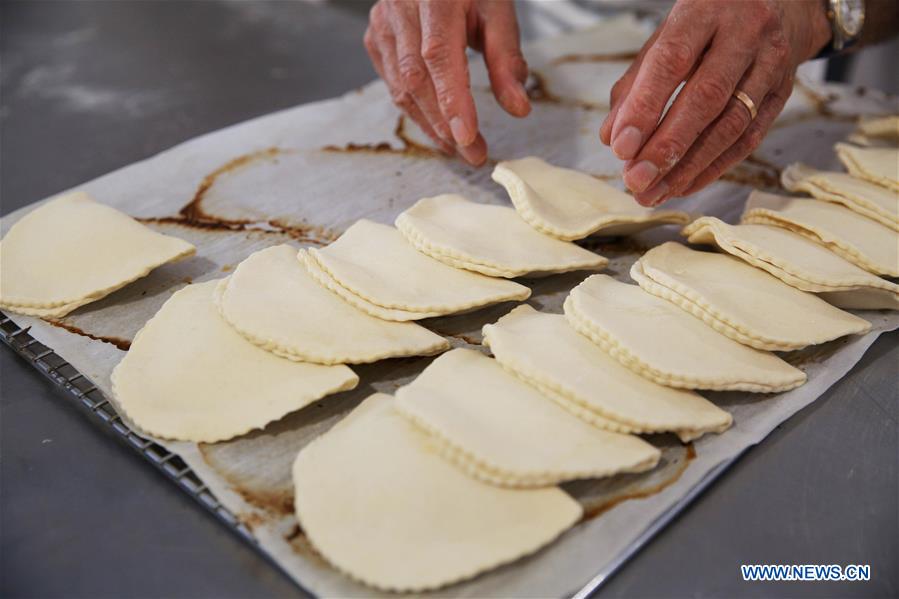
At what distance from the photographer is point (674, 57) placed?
1.90 meters

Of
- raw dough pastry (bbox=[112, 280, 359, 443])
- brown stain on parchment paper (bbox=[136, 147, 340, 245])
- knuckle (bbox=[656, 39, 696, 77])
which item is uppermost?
knuckle (bbox=[656, 39, 696, 77])

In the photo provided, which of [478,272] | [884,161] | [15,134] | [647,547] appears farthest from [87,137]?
[884,161]

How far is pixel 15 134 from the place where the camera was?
2.94 meters

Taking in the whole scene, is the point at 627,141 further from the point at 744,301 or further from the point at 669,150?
the point at 744,301

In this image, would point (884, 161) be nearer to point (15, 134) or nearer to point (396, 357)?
point (396, 357)

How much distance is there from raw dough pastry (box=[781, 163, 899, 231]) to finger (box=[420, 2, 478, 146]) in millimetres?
1040

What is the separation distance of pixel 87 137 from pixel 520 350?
213 cm

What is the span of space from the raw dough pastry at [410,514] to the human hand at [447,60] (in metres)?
1.12

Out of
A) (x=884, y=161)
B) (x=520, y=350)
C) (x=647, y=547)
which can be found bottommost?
(x=647, y=547)

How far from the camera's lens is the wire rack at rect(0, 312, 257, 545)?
1.47m

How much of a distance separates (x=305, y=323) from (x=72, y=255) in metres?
0.75

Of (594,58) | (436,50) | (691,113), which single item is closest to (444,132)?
(436,50)

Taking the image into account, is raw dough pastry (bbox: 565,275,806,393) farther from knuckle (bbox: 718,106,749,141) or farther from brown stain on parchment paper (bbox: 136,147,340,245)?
brown stain on parchment paper (bbox: 136,147,340,245)

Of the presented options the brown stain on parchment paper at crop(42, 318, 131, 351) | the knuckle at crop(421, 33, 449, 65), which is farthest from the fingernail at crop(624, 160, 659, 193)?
the brown stain on parchment paper at crop(42, 318, 131, 351)
